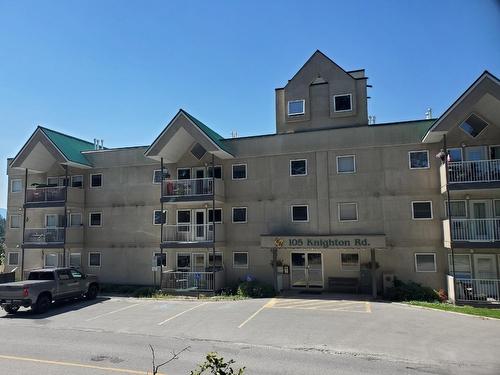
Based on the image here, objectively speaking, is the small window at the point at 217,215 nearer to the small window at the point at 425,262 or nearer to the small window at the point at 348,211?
the small window at the point at 348,211

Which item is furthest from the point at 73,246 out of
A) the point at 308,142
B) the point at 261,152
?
the point at 308,142

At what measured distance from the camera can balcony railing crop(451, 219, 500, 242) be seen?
19.9 metres

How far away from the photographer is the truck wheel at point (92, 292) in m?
22.7

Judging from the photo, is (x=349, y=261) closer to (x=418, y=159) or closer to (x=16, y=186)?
(x=418, y=159)

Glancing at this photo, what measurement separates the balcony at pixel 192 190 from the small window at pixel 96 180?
6.23m

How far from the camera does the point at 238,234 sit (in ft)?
82.5

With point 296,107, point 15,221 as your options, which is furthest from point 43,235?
point 296,107

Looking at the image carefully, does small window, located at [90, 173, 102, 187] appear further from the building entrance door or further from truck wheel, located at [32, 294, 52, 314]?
the building entrance door

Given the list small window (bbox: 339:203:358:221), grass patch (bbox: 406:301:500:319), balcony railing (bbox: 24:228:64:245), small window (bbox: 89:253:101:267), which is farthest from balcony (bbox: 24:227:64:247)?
grass patch (bbox: 406:301:500:319)

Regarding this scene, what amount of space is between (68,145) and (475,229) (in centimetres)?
2641

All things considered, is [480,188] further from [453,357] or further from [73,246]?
[73,246]

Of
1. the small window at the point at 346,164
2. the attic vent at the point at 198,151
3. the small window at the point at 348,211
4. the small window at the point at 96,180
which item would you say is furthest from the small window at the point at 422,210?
the small window at the point at 96,180

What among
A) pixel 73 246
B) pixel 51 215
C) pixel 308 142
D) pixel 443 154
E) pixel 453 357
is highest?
pixel 308 142

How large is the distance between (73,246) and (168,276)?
738 cm
